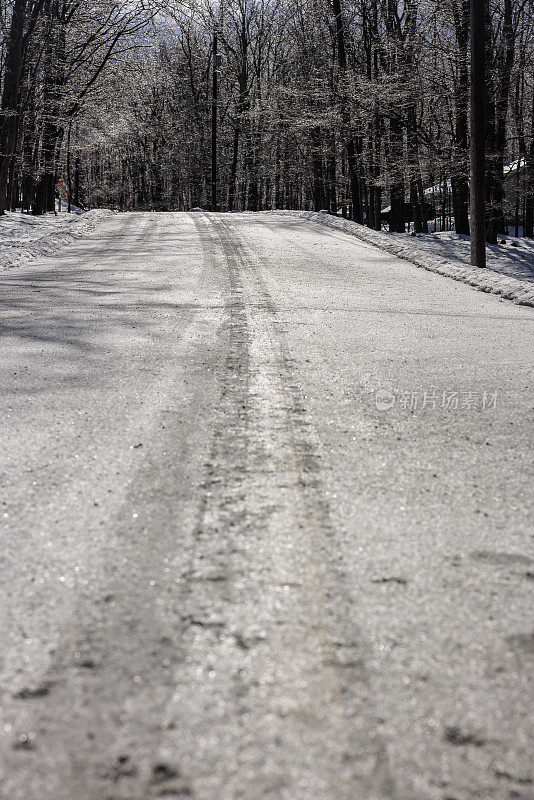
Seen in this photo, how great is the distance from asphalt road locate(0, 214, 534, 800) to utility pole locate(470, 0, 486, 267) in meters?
8.05

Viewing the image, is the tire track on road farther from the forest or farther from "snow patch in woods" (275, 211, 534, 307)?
the forest

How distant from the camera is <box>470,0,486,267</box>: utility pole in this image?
1118cm

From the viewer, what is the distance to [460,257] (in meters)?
16.7

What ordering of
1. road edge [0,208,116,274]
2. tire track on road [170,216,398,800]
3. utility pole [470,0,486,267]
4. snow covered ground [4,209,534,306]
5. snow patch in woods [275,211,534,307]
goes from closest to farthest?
1. tire track on road [170,216,398,800]
2. snow patch in woods [275,211,534,307]
3. snow covered ground [4,209,534,306]
4. road edge [0,208,116,274]
5. utility pole [470,0,486,267]

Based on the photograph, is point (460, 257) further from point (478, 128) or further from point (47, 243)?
point (47, 243)

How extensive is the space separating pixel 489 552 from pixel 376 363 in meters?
2.69

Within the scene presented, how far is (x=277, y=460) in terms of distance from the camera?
2.71 meters

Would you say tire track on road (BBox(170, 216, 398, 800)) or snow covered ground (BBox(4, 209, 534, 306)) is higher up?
snow covered ground (BBox(4, 209, 534, 306))

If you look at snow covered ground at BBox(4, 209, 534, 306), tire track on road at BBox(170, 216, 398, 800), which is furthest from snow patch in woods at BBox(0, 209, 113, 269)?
tire track on road at BBox(170, 216, 398, 800)

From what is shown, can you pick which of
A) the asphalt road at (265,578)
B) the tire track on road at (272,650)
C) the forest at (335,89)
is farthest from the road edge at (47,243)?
the tire track on road at (272,650)

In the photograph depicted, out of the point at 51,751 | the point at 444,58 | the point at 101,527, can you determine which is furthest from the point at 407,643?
the point at 444,58

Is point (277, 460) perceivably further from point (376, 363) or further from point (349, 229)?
point (349, 229)

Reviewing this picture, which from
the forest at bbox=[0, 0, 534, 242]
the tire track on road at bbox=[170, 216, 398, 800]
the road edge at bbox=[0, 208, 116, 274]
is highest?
the forest at bbox=[0, 0, 534, 242]

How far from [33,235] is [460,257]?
10.3 meters
